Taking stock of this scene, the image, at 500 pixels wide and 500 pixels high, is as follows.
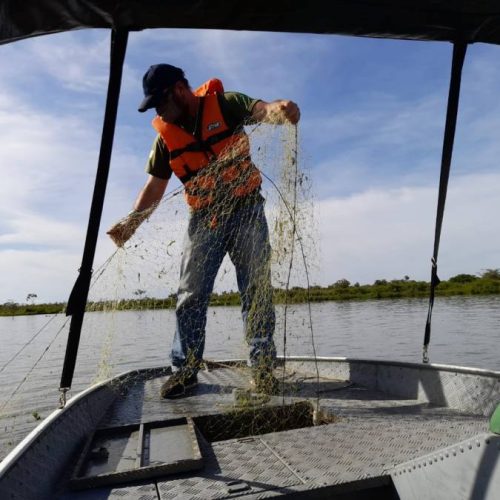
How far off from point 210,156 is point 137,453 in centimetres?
246

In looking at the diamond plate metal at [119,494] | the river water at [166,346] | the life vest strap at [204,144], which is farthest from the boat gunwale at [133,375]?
the life vest strap at [204,144]

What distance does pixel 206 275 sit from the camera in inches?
173

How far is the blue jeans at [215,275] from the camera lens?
4168mm

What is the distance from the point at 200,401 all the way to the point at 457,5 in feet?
11.2

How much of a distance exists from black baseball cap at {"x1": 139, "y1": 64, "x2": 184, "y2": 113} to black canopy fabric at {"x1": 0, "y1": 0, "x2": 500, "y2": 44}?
89 cm

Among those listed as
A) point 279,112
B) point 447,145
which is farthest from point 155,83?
point 447,145

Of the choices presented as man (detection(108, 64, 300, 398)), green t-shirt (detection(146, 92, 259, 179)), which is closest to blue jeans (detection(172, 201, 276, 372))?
man (detection(108, 64, 300, 398))

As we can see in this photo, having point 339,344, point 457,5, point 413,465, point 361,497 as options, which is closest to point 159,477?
point 361,497

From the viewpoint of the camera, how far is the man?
3939mm

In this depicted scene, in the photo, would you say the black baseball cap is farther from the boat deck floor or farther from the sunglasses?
the boat deck floor

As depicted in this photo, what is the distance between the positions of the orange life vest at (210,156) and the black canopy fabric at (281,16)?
2.92 feet

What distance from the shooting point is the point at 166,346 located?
16.1m

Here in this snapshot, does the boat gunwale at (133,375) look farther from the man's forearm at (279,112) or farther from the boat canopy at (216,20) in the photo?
the man's forearm at (279,112)

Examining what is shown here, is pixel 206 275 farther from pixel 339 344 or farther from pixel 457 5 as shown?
pixel 339 344
